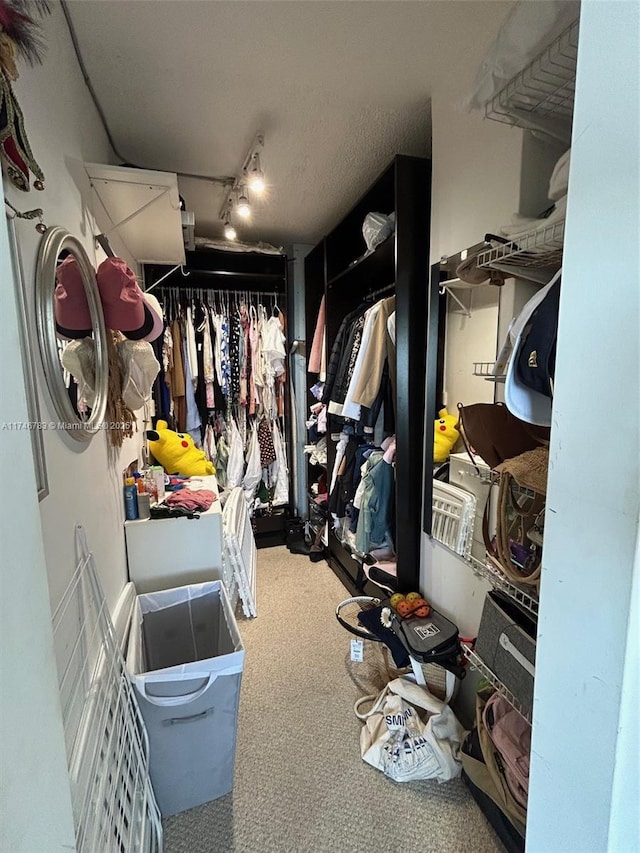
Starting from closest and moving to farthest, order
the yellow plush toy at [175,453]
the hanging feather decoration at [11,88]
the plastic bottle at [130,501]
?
1. the hanging feather decoration at [11,88]
2. the plastic bottle at [130,501]
3. the yellow plush toy at [175,453]

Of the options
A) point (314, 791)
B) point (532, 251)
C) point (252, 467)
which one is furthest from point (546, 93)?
point (252, 467)

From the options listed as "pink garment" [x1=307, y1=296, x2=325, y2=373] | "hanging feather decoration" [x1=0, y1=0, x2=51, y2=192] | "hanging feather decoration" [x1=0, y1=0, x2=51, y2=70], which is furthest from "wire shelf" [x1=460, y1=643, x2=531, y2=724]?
"pink garment" [x1=307, y1=296, x2=325, y2=373]

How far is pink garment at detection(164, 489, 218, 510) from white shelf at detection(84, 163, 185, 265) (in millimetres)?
1301

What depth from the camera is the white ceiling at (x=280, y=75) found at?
1231 millimetres

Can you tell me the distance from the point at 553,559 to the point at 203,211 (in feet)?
9.88

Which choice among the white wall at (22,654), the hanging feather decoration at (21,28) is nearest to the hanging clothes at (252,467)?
the hanging feather decoration at (21,28)

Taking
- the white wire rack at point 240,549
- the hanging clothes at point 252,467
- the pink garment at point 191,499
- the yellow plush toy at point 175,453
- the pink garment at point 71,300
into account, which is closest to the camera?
the pink garment at point 71,300

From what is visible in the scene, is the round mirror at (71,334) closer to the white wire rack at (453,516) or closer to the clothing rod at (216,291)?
the white wire rack at (453,516)

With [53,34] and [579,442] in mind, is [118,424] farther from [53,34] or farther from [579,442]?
[579,442]

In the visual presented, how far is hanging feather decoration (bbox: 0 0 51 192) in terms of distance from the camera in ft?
2.22

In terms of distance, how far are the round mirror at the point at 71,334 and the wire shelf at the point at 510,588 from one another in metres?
1.31

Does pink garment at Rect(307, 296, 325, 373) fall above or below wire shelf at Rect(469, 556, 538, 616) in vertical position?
above

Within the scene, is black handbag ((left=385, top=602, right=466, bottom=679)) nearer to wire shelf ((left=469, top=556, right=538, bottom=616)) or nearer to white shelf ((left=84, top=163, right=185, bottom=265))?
wire shelf ((left=469, top=556, right=538, bottom=616))

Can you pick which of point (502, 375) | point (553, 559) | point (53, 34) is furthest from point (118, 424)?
point (553, 559)
